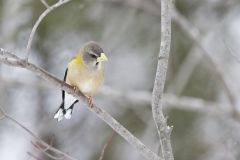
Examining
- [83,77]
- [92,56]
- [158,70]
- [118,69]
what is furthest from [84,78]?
[118,69]

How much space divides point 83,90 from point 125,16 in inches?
222

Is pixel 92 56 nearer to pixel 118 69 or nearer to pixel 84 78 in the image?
pixel 84 78

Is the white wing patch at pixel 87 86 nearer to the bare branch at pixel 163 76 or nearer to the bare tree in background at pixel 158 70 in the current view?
the bare tree in background at pixel 158 70

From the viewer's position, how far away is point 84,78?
5.27 metres

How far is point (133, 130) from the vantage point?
10.5m

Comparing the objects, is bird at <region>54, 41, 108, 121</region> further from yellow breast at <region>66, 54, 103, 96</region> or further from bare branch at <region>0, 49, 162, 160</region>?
bare branch at <region>0, 49, 162, 160</region>

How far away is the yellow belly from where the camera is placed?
5234 millimetres

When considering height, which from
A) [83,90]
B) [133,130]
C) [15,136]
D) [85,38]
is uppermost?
[85,38]

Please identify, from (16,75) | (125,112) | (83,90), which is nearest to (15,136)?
(16,75)

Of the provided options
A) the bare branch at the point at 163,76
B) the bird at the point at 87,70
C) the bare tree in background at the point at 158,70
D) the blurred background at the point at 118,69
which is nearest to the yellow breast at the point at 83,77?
the bird at the point at 87,70

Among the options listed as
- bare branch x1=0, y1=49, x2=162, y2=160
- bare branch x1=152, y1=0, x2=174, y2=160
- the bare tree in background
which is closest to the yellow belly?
bare branch x1=0, y1=49, x2=162, y2=160

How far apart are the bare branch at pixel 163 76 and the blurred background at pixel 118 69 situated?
522 centimetres

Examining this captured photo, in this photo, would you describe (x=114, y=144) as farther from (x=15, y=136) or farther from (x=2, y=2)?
(x=2, y=2)

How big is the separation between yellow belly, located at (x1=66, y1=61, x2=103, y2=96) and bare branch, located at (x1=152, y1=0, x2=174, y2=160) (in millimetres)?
1324
